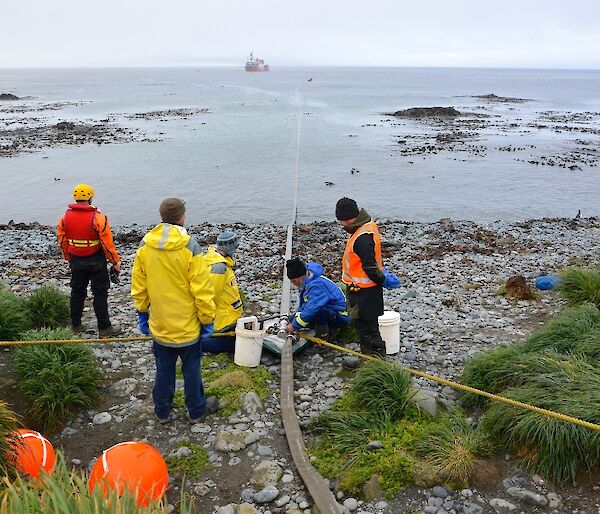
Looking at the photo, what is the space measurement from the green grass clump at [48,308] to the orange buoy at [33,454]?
12.4ft

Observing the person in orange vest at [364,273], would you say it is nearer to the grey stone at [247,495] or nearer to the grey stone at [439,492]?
the grey stone at [439,492]

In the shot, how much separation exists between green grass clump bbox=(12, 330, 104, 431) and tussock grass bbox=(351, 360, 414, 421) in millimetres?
3001

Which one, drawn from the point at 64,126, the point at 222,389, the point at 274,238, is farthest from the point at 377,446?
the point at 64,126

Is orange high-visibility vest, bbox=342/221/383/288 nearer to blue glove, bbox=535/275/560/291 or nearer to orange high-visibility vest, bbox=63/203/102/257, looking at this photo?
orange high-visibility vest, bbox=63/203/102/257

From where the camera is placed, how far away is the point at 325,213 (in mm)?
20047

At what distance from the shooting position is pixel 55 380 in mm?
6031

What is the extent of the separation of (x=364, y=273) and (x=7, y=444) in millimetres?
4015

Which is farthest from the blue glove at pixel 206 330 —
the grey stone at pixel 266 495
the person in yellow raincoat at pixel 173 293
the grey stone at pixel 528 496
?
the grey stone at pixel 528 496

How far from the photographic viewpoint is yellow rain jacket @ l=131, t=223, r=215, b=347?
511 centimetres

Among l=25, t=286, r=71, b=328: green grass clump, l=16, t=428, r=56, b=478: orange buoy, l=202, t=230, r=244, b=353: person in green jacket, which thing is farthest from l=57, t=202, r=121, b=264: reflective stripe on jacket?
l=16, t=428, r=56, b=478: orange buoy

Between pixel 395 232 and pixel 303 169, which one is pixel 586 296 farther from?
pixel 303 169

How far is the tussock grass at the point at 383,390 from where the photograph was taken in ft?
18.8

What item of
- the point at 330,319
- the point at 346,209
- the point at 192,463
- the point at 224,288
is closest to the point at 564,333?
the point at 330,319

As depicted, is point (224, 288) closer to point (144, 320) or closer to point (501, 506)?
point (144, 320)
